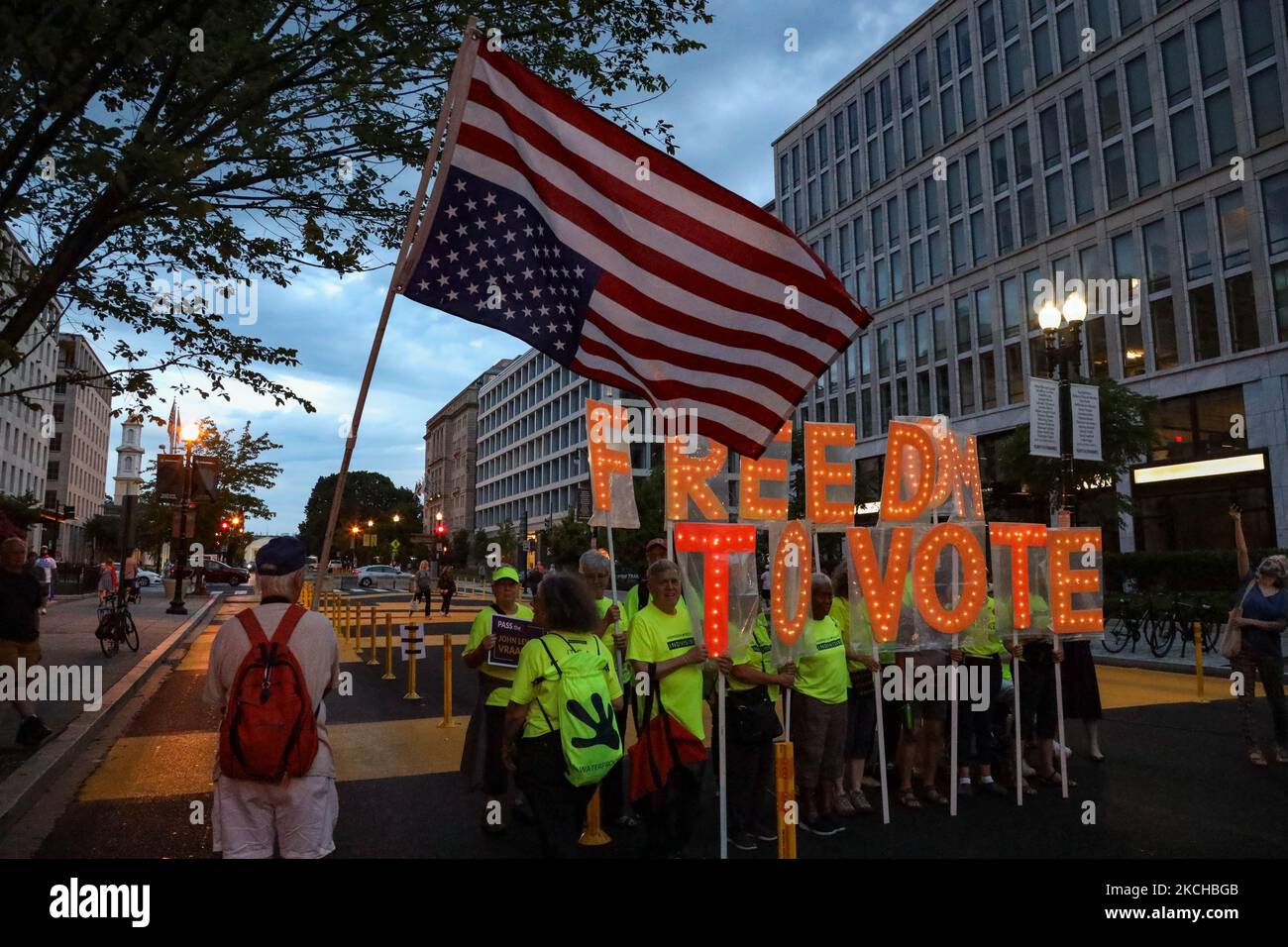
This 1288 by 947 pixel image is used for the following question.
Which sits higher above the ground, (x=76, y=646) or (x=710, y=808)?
(x=76, y=646)

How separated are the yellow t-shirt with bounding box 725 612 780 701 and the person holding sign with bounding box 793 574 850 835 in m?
0.30

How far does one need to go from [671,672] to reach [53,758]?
20.6ft

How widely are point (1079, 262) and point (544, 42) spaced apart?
1489 inches

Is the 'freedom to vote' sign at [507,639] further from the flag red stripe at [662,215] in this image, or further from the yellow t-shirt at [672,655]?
the flag red stripe at [662,215]

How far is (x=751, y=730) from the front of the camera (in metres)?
5.77

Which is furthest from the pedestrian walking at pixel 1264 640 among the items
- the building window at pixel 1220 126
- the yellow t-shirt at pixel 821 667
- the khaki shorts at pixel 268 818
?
the building window at pixel 1220 126

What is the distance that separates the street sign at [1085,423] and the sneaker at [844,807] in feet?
30.9

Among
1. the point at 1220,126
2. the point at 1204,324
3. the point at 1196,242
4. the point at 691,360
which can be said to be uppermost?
the point at 1220,126

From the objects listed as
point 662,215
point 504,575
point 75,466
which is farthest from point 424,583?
point 75,466

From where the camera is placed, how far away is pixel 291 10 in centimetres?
669

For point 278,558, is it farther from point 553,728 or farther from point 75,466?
point 75,466
